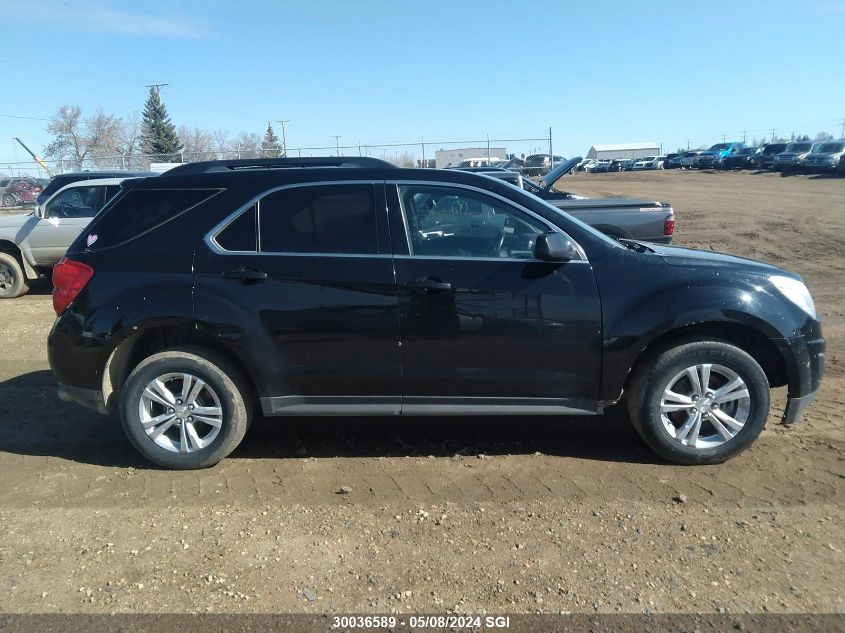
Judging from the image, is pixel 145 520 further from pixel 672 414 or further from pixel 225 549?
pixel 672 414

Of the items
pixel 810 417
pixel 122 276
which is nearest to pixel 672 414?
pixel 810 417

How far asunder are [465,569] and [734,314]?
2.29 m

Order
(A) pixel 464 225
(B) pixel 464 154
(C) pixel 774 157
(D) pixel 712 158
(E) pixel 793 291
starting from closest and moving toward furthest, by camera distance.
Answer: (E) pixel 793 291
(A) pixel 464 225
(B) pixel 464 154
(C) pixel 774 157
(D) pixel 712 158

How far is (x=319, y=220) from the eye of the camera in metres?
4.33

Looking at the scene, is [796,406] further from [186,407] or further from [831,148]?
[831,148]

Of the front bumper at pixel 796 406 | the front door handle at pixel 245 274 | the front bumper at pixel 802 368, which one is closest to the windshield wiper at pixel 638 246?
the front bumper at pixel 802 368

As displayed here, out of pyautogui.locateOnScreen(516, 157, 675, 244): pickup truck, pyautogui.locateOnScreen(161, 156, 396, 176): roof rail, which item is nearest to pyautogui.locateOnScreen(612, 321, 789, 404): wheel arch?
pyautogui.locateOnScreen(161, 156, 396, 176): roof rail

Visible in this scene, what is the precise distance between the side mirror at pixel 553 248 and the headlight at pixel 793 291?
4.40 feet

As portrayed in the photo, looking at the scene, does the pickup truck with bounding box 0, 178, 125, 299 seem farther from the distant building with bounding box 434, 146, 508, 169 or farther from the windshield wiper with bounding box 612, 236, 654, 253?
the distant building with bounding box 434, 146, 508, 169

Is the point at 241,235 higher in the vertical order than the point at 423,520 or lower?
higher

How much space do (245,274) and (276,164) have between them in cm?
98

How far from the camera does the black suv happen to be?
412 centimetres

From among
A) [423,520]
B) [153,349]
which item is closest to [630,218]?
[423,520]

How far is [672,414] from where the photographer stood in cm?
430
